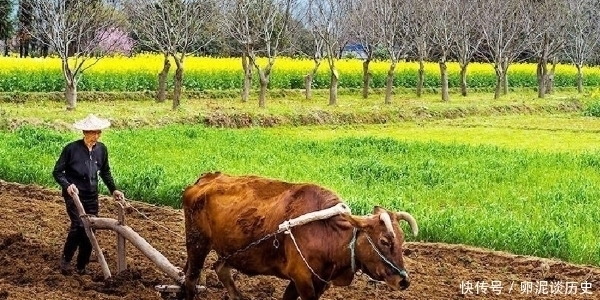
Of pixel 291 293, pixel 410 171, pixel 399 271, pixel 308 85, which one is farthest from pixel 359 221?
pixel 308 85

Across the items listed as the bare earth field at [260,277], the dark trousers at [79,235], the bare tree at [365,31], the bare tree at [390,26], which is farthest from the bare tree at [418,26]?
the dark trousers at [79,235]

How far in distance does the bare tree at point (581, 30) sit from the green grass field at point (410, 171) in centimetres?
2059

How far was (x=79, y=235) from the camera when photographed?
8633 millimetres

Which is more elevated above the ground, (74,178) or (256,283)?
(74,178)

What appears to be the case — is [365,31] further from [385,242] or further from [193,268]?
[385,242]

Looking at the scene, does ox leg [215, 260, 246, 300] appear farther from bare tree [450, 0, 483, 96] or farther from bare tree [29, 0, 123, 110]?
bare tree [450, 0, 483, 96]

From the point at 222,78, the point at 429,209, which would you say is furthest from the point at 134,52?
the point at 429,209

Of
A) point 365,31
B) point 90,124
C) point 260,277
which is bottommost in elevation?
point 260,277

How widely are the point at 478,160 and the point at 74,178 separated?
1047 cm

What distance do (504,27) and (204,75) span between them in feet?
51.7

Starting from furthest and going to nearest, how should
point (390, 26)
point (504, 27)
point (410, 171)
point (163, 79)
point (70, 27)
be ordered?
point (504, 27) → point (390, 26) → point (163, 79) → point (70, 27) → point (410, 171)

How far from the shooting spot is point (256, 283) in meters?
8.59

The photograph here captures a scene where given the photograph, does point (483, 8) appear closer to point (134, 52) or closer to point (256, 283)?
point (134, 52)

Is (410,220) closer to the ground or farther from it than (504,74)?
farther from it
